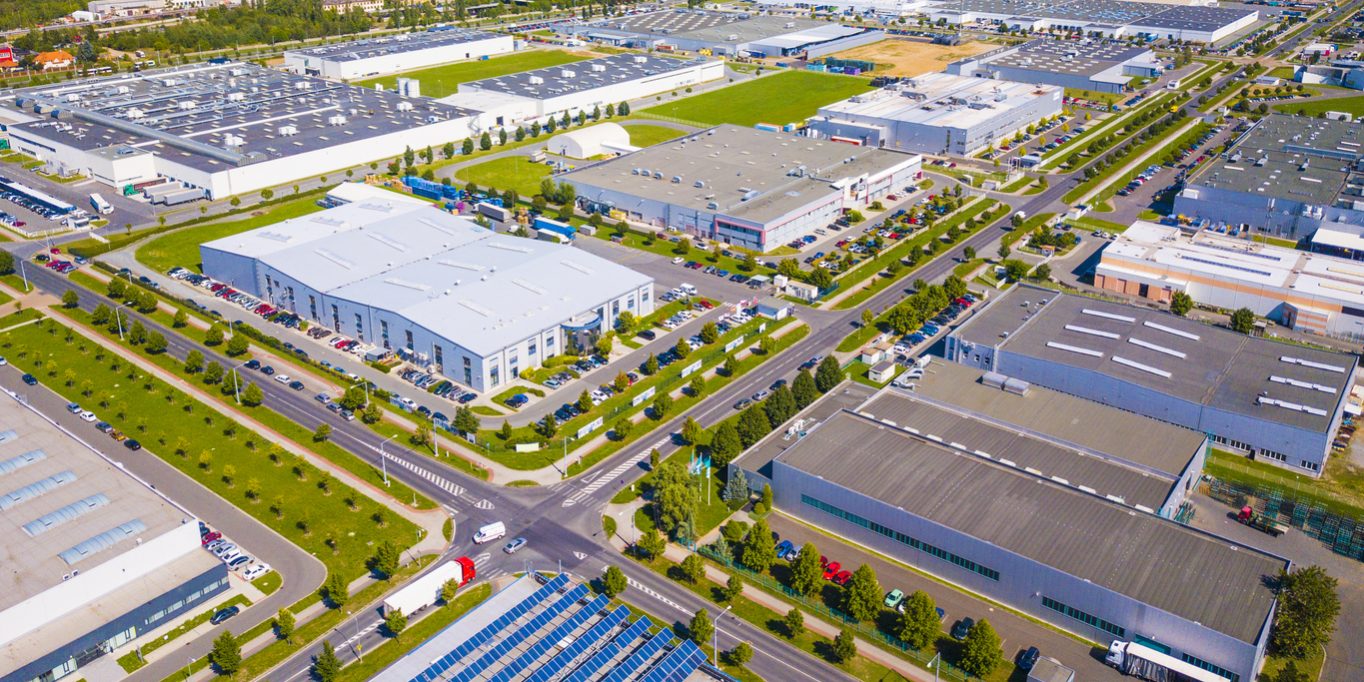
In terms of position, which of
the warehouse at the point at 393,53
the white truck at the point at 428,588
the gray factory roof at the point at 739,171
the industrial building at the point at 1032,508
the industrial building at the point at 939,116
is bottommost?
the white truck at the point at 428,588

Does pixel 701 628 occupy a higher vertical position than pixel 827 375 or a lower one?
lower

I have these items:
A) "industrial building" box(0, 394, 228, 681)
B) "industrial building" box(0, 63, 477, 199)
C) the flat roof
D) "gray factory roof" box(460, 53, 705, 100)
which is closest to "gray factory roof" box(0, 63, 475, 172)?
"industrial building" box(0, 63, 477, 199)

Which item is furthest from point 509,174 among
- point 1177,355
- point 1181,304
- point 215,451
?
point 1177,355

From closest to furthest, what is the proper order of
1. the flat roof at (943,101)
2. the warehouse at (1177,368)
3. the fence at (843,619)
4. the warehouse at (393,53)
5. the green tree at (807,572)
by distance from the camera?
the fence at (843,619) < the green tree at (807,572) < the warehouse at (1177,368) < the flat roof at (943,101) < the warehouse at (393,53)

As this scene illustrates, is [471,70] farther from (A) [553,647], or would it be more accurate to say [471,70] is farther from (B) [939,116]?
(A) [553,647]

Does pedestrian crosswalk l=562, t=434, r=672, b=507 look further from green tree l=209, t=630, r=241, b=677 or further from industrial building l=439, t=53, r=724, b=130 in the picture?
industrial building l=439, t=53, r=724, b=130

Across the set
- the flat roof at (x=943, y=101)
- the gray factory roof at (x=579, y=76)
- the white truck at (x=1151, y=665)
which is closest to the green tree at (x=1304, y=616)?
the white truck at (x=1151, y=665)

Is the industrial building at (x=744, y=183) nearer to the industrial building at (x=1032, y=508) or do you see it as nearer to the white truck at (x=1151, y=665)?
the industrial building at (x=1032, y=508)
